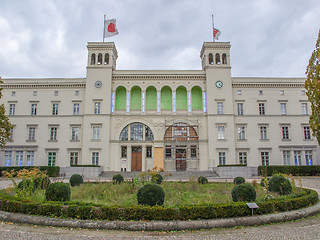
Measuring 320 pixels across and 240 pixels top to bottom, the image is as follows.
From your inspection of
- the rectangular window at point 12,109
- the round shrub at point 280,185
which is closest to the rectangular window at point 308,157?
the round shrub at point 280,185

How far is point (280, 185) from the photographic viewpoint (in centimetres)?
1143

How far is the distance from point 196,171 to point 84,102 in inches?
646

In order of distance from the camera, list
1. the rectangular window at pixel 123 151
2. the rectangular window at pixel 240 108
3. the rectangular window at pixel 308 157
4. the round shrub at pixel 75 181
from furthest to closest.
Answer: the rectangular window at pixel 240 108
the rectangular window at pixel 123 151
the rectangular window at pixel 308 157
the round shrub at pixel 75 181

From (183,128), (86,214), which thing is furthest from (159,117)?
(86,214)

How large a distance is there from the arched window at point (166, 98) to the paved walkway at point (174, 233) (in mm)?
26520

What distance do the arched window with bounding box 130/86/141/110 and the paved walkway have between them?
2622 centimetres

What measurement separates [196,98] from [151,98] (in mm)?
5974

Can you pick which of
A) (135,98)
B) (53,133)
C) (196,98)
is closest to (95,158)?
(53,133)

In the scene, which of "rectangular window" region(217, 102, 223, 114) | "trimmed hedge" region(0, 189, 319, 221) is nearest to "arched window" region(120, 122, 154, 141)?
"rectangular window" region(217, 102, 223, 114)

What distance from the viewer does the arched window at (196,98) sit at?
110 ft

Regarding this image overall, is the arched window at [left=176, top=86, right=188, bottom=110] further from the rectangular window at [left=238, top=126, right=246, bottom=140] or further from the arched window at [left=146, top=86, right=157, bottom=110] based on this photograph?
the rectangular window at [left=238, top=126, right=246, bottom=140]

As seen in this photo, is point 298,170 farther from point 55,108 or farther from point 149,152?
point 55,108

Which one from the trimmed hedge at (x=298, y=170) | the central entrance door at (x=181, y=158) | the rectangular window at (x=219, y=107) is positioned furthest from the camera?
the rectangular window at (x=219, y=107)

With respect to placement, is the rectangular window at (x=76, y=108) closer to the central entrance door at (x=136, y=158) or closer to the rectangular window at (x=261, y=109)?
the central entrance door at (x=136, y=158)
